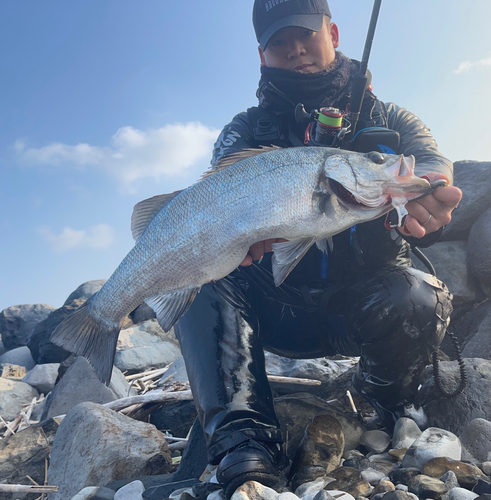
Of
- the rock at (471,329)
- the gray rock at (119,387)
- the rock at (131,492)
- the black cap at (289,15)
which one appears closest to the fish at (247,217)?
the rock at (131,492)

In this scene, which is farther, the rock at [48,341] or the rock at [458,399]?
the rock at [48,341]

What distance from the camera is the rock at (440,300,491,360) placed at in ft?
18.2

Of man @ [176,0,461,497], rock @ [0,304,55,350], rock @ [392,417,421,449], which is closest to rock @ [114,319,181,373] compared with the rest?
man @ [176,0,461,497]

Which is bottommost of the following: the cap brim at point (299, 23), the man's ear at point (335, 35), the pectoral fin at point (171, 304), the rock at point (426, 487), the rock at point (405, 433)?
the rock at point (405, 433)

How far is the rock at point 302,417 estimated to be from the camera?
2.86 metres

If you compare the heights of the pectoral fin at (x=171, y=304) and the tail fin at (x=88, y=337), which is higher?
the pectoral fin at (x=171, y=304)

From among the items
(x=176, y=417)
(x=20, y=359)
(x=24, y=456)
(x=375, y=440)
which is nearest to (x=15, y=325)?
(x=20, y=359)

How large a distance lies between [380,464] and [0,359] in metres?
11.8

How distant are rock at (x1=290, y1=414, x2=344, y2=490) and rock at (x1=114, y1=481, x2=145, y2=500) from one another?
933mm

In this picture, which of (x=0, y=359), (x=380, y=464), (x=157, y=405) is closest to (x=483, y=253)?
(x=380, y=464)

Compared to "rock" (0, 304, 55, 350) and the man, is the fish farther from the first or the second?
"rock" (0, 304, 55, 350)

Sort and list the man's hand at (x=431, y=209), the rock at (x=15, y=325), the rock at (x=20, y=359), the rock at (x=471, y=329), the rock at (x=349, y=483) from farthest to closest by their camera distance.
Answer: the rock at (x=15, y=325) < the rock at (x=20, y=359) < the rock at (x=471, y=329) < the man's hand at (x=431, y=209) < the rock at (x=349, y=483)

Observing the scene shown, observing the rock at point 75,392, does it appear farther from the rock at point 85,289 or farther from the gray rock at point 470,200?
the rock at point 85,289

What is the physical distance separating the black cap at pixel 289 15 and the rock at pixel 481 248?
4.55 meters
